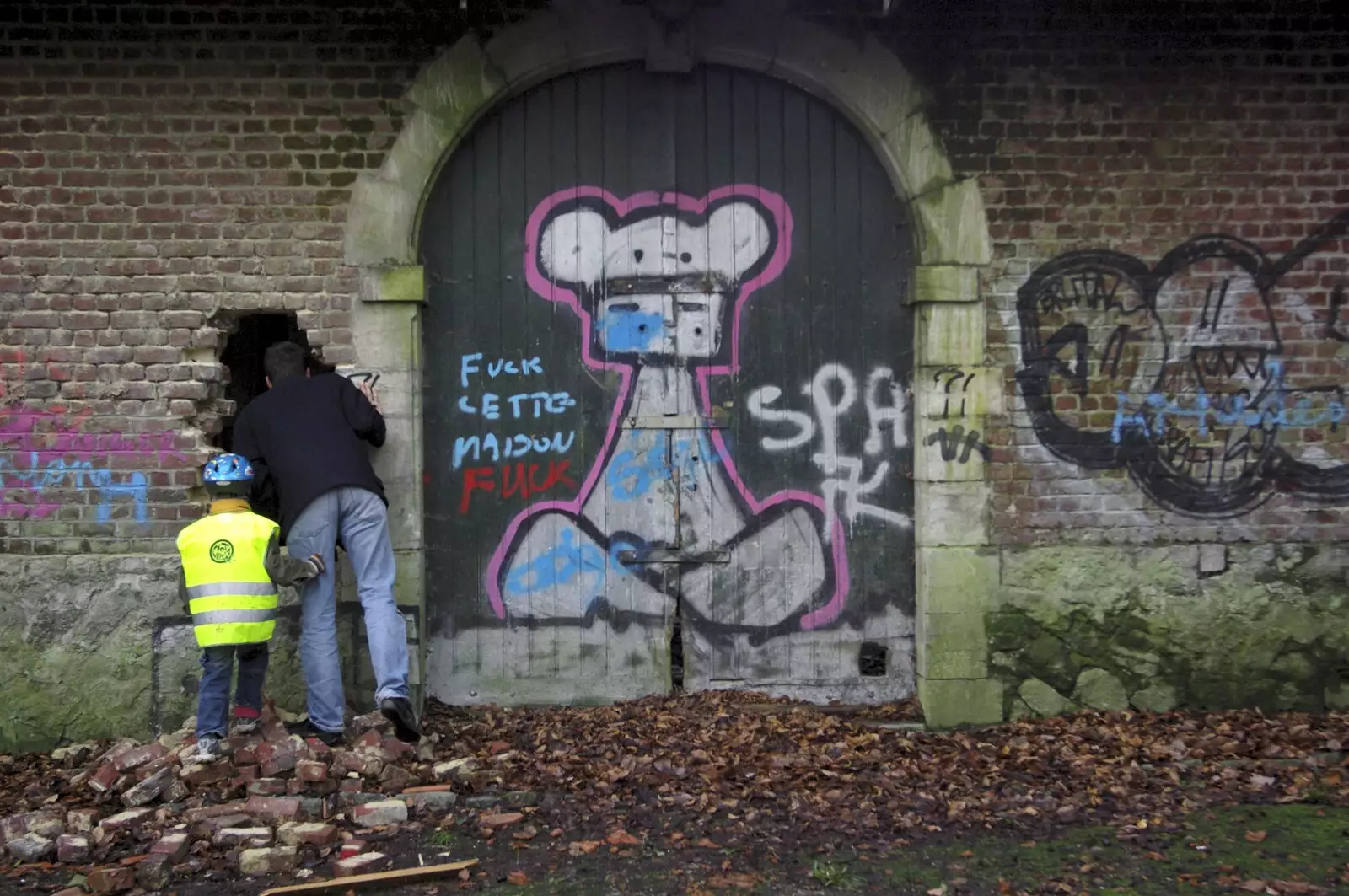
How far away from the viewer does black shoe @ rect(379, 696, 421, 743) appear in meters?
5.22

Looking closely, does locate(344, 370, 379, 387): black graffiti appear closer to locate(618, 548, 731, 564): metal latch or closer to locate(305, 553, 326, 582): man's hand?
locate(305, 553, 326, 582): man's hand

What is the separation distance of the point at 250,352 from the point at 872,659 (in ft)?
12.6

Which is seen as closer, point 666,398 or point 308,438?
point 308,438

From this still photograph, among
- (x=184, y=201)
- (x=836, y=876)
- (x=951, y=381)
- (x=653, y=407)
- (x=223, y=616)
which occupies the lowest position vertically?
(x=836, y=876)

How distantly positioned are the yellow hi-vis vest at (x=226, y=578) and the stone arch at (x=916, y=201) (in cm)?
88

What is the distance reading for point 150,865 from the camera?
4.28m

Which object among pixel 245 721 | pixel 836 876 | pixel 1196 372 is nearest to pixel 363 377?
pixel 245 721

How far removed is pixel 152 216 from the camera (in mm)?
5766

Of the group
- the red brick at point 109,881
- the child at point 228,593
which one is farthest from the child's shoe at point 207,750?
the red brick at point 109,881

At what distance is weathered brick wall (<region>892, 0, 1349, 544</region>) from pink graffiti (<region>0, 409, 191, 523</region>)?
13.9 feet

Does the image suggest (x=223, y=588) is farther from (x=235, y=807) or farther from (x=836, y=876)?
(x=836, y=876)

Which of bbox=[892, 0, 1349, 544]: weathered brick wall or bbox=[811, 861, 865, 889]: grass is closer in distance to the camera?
bbox=[811, 861, 865, 889]: grass

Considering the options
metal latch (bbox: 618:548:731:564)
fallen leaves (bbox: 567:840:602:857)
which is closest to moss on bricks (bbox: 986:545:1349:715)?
metal latch (bbox: 618:548:731:564)

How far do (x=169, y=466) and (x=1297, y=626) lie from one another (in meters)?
5.72
